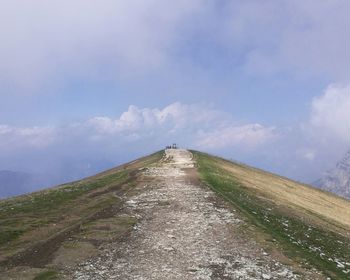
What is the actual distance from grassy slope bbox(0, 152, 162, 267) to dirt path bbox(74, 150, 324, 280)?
420cm

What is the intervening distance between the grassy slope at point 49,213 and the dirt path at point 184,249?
4.20 m

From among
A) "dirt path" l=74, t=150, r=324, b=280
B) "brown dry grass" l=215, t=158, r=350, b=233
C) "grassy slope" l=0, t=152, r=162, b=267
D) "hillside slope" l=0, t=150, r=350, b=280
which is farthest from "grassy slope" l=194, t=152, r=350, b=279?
"grassy slope" l=0, t=152, r=162, b=267

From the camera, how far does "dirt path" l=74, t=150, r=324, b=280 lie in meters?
23.1

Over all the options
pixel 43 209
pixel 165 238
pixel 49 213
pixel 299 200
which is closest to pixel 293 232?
pixel 165 238

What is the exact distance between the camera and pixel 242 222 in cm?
3250

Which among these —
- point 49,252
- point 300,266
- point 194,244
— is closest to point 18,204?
point 49,252

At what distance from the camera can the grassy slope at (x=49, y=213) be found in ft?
98.2

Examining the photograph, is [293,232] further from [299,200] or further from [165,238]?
[299,200]

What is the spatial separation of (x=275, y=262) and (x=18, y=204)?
29.7 m

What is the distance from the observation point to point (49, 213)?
3831cm

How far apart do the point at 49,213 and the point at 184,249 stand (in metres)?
16.6

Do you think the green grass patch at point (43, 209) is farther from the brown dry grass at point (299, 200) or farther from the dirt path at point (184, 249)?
the brown dry grass at point (299, 200)

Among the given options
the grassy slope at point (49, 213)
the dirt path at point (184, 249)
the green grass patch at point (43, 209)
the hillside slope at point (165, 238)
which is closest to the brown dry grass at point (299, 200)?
the hillside slope at point (165, 238)

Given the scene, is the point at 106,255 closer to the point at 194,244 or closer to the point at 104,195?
the point at 194,244
